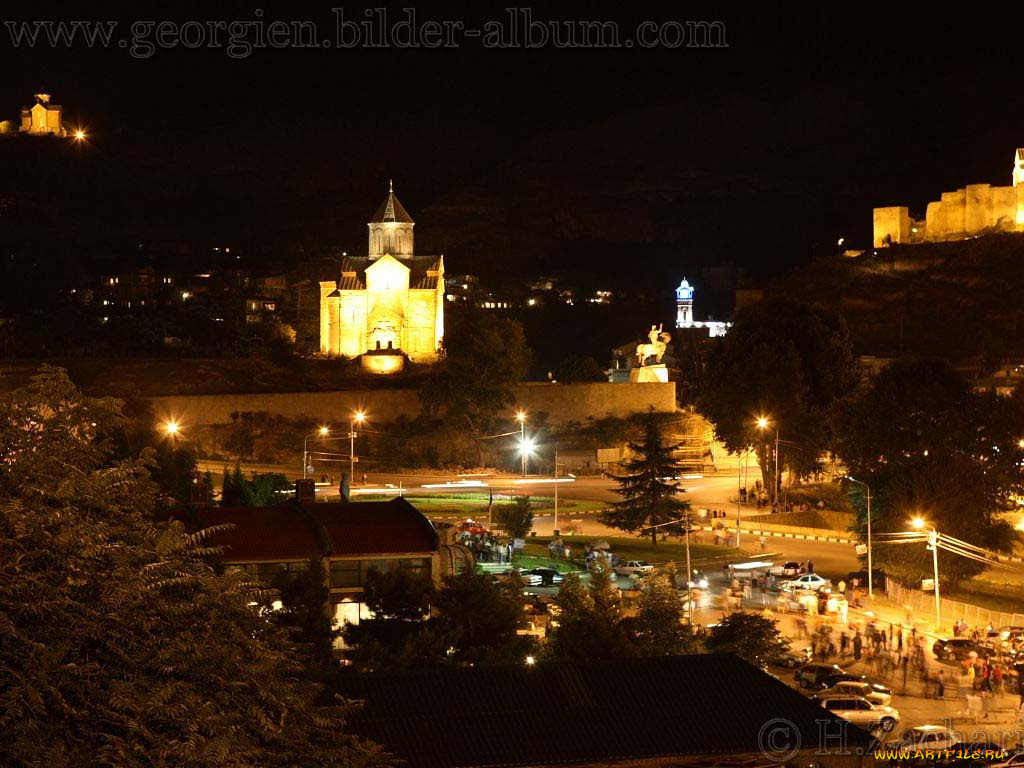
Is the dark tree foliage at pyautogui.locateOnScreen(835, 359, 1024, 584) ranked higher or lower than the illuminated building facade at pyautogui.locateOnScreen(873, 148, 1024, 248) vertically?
lower

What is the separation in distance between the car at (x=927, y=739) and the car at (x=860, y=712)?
1.09 metres

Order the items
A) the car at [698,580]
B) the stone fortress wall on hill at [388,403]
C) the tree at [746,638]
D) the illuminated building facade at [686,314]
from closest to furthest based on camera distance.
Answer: the tree at [746,638], the car at [698,580], the stone fortress wall on hill at [388,403], the illuminated building facade at [686,314]

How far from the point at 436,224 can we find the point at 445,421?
7721cm

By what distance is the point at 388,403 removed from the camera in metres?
67.8

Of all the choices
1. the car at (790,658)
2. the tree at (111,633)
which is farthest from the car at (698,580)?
the tree at (111,633)

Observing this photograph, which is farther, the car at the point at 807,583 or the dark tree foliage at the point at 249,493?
the dark tree foliage at the point at 249,493

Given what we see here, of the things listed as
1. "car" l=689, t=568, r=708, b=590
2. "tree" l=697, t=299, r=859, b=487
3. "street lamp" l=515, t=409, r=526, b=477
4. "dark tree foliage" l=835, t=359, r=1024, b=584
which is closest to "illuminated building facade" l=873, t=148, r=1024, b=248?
"tree" l=697, t=299, r=859, b=487

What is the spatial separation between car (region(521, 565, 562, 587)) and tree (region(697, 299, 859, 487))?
21344 millimetres

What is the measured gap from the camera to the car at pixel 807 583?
3738 centimetres

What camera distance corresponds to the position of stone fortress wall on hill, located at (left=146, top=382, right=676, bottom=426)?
6512 cm

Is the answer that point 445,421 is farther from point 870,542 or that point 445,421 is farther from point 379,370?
point 870,542

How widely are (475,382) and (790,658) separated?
3825cm

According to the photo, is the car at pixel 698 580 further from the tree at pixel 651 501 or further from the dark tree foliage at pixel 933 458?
the tree at pixel 651 501

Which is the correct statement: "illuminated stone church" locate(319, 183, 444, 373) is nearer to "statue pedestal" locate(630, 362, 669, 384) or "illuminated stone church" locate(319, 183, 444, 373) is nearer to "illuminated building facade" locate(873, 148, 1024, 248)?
"statue pedestal" locate(630, 362, 669, 384)
